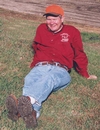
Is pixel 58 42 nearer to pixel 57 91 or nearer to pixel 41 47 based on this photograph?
pixel 41 47

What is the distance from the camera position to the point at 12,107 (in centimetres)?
418

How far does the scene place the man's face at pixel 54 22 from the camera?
206 inches

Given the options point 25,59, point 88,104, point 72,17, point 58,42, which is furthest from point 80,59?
point 72,17

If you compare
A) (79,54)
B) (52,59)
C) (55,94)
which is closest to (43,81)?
(55,94)

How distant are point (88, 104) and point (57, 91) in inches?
23.9

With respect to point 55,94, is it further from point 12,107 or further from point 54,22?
point 54,22

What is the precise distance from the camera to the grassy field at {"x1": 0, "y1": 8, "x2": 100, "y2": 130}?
4410 mm

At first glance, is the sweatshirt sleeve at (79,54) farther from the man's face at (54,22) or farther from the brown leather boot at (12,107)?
the brown leather boot at (12,107)

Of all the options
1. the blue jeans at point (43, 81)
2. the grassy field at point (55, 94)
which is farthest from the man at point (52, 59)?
the grassy field at point (55, 94)

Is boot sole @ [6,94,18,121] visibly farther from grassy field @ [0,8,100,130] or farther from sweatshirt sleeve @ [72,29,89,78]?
sweatshirt sleeve @ [72,29,89,78]

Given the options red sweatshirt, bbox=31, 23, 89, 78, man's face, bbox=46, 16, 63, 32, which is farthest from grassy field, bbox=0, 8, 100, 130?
man's face, bbox=46, 16, 63, 32

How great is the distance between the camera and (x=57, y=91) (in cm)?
520

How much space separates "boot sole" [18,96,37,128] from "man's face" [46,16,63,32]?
1.65 m

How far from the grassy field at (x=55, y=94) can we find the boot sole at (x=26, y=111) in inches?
6.8
